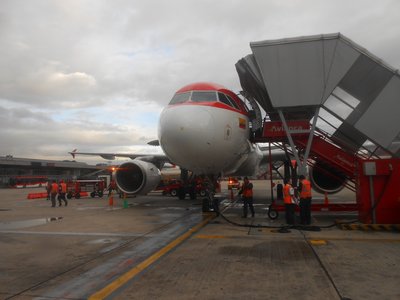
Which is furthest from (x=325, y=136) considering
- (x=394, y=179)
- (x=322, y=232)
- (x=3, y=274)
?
(x=3, y=274)

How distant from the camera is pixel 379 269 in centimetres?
513

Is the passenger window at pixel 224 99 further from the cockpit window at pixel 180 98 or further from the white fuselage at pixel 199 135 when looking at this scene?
the cockpit window at pixel 180 98

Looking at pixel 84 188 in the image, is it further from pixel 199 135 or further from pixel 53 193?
pixel 199 135

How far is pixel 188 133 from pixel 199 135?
0.31 meters

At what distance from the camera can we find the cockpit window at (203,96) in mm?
10344

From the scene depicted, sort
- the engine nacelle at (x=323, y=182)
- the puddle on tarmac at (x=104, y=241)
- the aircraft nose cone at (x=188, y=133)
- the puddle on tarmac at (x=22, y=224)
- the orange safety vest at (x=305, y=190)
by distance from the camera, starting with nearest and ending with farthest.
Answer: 1. the puddle on tarmac at (x=104, y=241)
2. the aircraft nose cone at (x=188, y=133)
3. the orange safety vest at (x=305, y=190)
4. the puddle on tarmac at (x=22, y=224)
5. the engine nacelle at (x=323, y=182)

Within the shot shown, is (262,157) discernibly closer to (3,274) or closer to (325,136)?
(325,136)

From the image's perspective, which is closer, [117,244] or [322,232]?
[117,244]

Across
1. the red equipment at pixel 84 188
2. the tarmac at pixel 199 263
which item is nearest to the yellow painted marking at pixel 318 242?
the tarmac at pixel 199 263

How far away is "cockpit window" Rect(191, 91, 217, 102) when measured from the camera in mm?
10344

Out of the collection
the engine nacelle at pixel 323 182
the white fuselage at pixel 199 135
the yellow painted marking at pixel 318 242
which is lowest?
the yellow painted marking at pixel 318 242

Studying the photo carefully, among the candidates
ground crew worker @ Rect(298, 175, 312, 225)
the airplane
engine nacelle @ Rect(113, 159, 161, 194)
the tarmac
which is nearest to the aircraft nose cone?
the airplane

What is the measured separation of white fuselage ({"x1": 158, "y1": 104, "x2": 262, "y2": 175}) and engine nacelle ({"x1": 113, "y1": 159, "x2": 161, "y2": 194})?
4717mm

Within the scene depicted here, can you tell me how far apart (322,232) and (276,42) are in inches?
219
